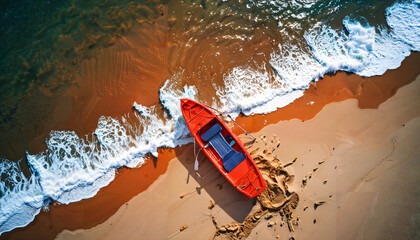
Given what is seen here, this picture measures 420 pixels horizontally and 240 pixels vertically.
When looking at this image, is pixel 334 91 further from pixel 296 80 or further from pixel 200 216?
pixel 200 216

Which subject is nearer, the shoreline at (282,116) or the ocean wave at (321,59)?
the shoreline at (282,116)

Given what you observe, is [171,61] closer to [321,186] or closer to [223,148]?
[223,148]

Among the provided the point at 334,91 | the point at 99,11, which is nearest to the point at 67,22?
the point at 99,11

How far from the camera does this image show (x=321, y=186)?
26.8 ft

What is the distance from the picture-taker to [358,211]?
809 centimetres

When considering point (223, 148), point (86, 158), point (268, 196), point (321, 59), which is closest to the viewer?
point (223, 148)

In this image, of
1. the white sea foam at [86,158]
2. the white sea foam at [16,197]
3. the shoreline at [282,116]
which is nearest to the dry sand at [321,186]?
the shoreline at [282,116]

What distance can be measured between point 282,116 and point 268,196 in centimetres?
307

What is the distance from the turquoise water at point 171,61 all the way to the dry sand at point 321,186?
4.34 ft

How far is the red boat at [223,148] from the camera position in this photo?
25.6ft

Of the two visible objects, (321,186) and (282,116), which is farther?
(282,116)

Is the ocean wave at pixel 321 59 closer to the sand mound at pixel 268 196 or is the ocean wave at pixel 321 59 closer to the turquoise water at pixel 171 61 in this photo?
the turquoise water at pixel 171 61

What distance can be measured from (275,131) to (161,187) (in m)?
4.78

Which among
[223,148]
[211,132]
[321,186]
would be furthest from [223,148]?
[321,186]
